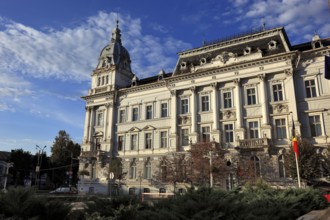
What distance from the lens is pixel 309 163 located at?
2911 centimetres

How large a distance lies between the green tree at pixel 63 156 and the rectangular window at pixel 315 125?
5312cm

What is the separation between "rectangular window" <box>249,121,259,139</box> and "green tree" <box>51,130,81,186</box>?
46.7 meters

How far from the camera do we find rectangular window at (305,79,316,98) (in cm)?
3384

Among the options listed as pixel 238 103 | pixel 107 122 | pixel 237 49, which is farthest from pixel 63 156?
pixel 237 49

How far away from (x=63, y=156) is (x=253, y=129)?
50.8 meters

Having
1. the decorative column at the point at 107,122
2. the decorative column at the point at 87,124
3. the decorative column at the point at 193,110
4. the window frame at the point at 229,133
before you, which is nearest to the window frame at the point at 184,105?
the decorative column at the point at 193,110

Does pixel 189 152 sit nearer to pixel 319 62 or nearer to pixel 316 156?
pixel 316 156

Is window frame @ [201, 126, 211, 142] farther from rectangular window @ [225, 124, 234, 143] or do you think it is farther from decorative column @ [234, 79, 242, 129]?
decorative column @ [234, 79, 242, 129]

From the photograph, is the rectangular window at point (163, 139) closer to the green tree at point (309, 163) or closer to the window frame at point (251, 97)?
the window frame at point (251, 97)

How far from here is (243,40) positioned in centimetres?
3938

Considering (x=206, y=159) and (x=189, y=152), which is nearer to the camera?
(x=206, y=159)

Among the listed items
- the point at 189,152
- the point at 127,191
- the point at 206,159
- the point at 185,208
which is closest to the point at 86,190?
the point at 127,191

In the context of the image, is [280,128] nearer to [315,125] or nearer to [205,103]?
[315,125]

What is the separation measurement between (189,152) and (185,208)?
98.6 feet
